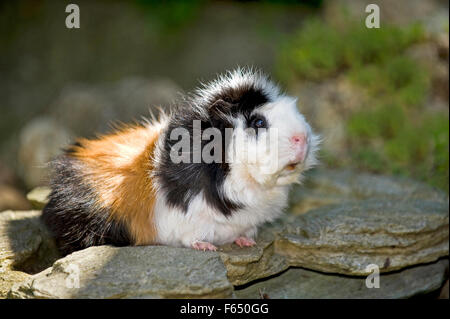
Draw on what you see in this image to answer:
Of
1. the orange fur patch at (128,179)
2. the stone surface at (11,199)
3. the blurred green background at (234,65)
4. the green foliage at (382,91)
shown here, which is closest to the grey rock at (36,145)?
the blurred green background at (234,65)

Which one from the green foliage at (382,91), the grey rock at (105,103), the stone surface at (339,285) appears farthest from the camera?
the grey rock at (105,103)

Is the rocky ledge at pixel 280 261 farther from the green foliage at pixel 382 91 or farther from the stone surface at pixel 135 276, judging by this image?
the green foliage at pixel 382 91

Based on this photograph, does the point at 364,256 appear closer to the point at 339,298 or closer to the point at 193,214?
the point at 339,298

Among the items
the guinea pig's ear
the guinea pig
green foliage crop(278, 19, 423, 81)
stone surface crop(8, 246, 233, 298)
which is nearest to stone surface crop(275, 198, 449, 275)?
the guinea pig

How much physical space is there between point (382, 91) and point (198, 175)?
4550 millimetres

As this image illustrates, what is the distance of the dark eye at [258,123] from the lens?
3.56m

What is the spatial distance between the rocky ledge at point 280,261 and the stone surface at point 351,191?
0.28m

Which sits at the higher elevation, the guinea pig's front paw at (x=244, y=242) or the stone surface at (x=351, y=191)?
the stone surface at (x=351, y=191)

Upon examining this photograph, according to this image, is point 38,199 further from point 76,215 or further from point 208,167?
point 208,167

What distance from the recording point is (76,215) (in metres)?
3.99

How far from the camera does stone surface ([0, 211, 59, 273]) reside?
13.7 ft

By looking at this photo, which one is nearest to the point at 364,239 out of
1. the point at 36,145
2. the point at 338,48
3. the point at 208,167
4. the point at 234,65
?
the point at 208,167

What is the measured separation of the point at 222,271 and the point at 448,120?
4.35 m

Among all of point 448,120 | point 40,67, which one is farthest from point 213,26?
point 448,120
